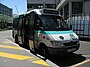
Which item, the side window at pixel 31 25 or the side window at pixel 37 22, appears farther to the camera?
the side window at pixel 31 25

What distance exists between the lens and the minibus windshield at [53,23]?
11.8 meters

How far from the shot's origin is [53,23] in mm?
12289

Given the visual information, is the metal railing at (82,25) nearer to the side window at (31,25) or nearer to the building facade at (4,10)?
the side window at (31,25)

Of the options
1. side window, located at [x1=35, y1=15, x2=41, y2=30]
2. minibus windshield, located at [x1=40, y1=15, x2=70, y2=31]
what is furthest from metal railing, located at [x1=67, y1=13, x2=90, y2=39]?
side window, located at [x1=35, y1=15, x2=41, y2=30]

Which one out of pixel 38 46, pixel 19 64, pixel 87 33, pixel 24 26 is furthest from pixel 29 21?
pixel 87 33

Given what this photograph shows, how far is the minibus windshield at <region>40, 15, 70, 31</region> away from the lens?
11849mm

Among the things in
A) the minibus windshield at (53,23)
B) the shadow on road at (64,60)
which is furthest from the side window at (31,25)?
the shadow on road at (64,60)

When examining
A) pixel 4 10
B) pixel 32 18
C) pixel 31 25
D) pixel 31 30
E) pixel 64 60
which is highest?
pixel 4 10

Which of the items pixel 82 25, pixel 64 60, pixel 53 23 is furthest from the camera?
pixel 82 25

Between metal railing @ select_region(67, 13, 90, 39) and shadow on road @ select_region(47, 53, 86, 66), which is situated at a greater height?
metal railing @ select_region(67, 13, 90, 39)

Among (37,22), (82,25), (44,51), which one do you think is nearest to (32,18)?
(37,22)

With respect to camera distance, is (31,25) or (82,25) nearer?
(31,25)

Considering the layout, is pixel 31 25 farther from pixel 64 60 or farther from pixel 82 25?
pixel 82 25

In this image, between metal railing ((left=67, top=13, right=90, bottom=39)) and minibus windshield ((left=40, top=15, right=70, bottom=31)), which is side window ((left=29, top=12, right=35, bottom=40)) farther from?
metal railing ((left=67, top=13, right=90, bottom=39))
